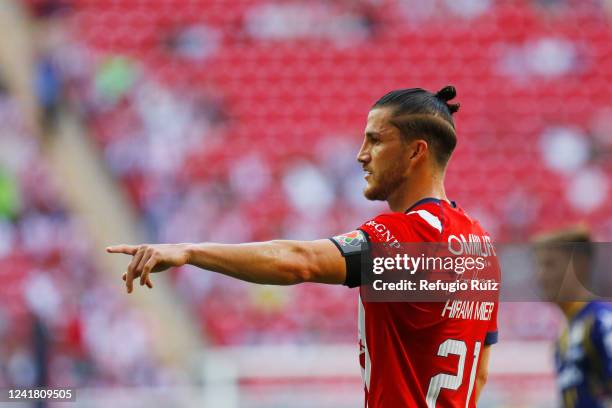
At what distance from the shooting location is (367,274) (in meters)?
2.78

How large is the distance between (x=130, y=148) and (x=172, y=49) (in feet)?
5.09

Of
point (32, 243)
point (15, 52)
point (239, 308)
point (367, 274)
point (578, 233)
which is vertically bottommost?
point (367, 274)

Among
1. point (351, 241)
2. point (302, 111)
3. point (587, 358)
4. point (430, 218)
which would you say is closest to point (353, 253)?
point (351, 241)

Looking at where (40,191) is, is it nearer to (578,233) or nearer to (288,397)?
(288,397)

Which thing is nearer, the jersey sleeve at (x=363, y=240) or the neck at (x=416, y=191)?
the jersey sleeve at (x=363, y=240)

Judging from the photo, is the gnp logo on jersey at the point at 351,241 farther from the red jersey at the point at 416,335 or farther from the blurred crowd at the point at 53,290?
the blurred crowd at the point at 53,290

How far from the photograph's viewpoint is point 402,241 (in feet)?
9.20

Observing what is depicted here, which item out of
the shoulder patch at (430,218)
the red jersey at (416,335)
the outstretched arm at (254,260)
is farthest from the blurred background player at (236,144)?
the outstretched arm at (254,260)

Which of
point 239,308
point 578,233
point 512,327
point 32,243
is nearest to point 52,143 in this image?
point 32,243

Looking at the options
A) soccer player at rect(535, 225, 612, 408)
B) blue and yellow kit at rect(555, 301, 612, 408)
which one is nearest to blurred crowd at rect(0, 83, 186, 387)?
soccer player at rect(535, 225, 612, 408)

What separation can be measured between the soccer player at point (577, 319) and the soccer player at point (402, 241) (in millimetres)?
1420

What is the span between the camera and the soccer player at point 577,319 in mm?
4340

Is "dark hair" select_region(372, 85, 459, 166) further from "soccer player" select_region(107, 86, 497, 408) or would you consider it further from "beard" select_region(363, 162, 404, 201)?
"beard" select_region(363, 162, 404, 201)

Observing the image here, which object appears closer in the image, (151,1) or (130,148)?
(130,148)
